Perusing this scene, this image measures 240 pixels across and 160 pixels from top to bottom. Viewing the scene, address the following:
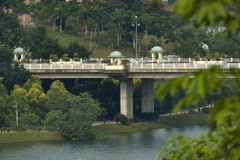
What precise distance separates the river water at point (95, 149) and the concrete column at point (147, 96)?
16306mm

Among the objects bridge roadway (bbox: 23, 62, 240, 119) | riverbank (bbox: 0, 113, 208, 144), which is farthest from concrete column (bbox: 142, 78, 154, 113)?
riverbank (bbox: 0, 113, 208, 144)

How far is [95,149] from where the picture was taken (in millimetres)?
105812

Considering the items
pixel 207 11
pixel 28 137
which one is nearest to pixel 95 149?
pixel 28 137

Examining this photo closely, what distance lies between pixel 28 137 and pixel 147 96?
29575mm

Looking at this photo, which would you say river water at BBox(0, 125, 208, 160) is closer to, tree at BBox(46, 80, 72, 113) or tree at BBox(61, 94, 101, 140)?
tree at BBox(61, 94, 101, 140)

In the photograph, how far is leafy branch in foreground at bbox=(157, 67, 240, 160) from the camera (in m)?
18.1

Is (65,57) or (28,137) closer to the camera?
(28,137)

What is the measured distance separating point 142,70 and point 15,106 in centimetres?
2392

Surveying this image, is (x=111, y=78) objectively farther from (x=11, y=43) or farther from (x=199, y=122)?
(x=11, y=43)

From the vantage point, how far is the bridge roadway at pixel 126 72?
426ft

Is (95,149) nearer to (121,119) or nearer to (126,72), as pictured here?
(121,119)

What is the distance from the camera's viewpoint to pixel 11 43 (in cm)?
15850

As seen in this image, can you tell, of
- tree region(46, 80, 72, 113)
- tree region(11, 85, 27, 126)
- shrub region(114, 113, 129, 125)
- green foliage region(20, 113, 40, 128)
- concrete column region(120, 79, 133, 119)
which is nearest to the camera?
green foliage region(20, 113, 40, 128)

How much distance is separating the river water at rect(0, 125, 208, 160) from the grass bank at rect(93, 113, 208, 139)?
116 inches
